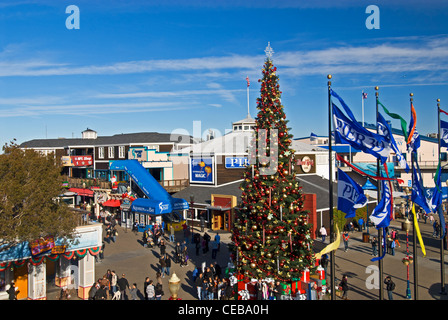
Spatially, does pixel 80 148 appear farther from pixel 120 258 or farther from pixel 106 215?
pixel 120 258

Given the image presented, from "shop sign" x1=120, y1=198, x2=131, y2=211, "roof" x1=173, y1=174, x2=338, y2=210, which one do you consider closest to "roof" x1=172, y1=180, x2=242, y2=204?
"roof" x1=173, y1=174, x2=338, y2=210

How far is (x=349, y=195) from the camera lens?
13.3 meters

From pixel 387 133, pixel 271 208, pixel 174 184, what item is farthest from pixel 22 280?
pixel 174 184

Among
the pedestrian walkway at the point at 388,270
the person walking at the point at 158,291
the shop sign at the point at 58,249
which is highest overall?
the shop sign at the point at 58,249

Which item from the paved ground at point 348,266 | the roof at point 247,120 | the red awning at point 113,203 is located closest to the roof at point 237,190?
the paved ground at point 348,266

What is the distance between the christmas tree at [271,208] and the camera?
1684cm

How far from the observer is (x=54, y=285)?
20.1 metres

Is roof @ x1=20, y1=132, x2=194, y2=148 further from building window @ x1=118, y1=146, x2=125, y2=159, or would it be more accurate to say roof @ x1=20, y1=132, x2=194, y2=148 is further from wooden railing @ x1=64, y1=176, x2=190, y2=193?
wooden railing @ x1=64, y1=176, x2=190, y2=193

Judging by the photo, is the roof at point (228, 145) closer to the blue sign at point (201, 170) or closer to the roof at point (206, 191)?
the blue sign at point (201, 170)

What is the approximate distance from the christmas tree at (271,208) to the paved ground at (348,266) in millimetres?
3723

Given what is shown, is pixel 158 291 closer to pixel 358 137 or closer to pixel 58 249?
pixel 58 249

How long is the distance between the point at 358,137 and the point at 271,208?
5.45 meters

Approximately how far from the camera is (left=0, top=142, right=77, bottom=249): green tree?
14422 mm
